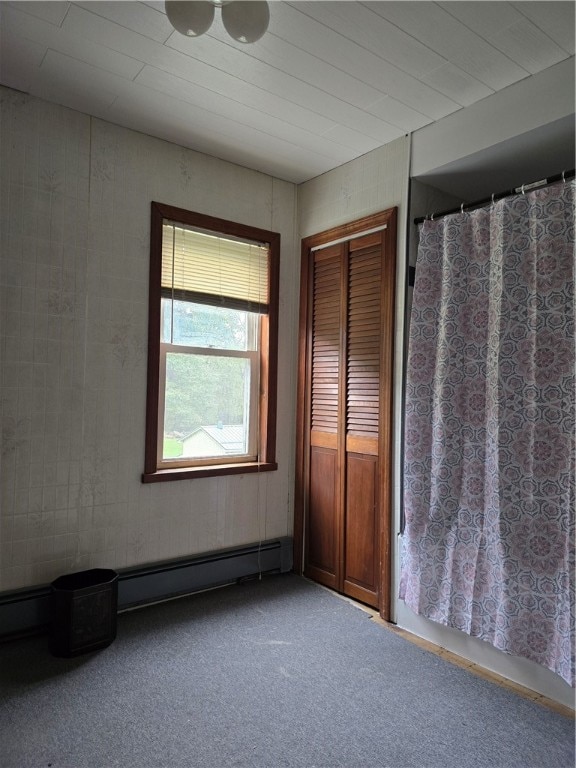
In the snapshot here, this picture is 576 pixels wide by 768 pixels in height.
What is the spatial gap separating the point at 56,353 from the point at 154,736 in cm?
171

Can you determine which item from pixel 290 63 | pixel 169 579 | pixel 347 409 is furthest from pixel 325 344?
pixel 169 579

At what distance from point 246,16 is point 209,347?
1729mm

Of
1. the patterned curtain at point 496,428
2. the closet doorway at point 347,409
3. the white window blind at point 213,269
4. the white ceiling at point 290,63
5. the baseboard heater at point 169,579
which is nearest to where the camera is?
the white ceiling at point 290,63

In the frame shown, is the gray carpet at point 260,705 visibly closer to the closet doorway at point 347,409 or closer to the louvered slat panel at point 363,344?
the closet doorway at point 347,409

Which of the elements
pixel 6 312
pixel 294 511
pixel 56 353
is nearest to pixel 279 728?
pixel 294 511

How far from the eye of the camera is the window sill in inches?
111

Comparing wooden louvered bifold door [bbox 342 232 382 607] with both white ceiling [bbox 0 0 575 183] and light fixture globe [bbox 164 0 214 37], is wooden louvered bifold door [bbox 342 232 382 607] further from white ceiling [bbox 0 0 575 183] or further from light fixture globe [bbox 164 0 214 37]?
light fixture globe [bbox 164 0 214 37]

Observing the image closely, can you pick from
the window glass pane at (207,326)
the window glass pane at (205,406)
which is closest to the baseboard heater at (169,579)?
the window glass pane at (205,406)

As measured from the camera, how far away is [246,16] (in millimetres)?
1694

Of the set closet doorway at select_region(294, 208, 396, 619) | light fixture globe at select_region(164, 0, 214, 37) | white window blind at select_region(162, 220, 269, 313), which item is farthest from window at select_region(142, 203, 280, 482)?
light fixture globe at select_region(164, 0, 214, 37)

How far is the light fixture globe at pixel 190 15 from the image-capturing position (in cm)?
166

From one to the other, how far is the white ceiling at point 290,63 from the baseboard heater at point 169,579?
2.37m

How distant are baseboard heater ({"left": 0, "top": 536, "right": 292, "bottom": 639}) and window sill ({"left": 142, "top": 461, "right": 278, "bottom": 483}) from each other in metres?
0.46

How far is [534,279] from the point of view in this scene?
2119 mm
